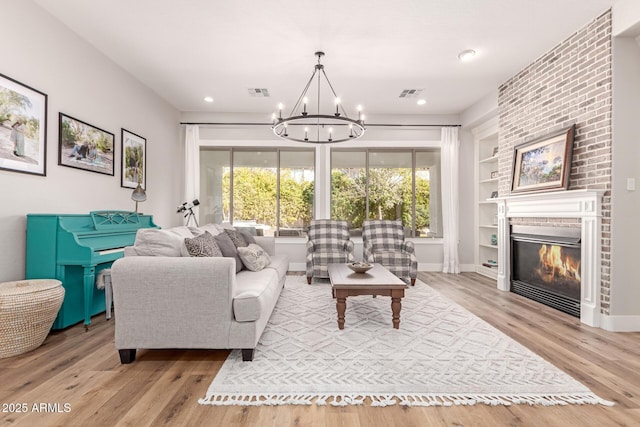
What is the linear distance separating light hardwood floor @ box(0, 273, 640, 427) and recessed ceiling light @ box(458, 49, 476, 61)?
9.84ft

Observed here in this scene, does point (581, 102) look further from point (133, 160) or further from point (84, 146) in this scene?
point (133, 160)

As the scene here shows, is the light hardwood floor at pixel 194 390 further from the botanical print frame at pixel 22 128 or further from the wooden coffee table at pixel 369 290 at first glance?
the botanical print frame at pixel 22 128

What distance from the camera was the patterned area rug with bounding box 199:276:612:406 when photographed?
1.78 m

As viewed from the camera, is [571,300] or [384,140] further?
[384,140]

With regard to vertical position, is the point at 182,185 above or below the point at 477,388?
above

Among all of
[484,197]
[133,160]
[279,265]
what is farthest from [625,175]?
[133,160]

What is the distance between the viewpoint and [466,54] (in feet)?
12.1

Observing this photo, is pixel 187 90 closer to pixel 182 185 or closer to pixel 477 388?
pixel 182 185

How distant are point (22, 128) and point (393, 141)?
516cm

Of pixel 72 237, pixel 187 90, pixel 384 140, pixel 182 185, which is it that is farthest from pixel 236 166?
pixel 72 237

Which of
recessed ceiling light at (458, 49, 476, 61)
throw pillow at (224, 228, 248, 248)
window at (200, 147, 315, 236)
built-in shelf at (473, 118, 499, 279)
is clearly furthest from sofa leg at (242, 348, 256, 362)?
built-in shelf at (473, 118, 499, 279)

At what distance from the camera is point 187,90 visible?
4.84 m

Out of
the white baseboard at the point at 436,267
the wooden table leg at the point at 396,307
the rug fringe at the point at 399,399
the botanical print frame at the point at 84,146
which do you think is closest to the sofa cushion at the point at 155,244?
the rug fringe at the point at 399,399

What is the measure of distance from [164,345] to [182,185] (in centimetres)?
426
